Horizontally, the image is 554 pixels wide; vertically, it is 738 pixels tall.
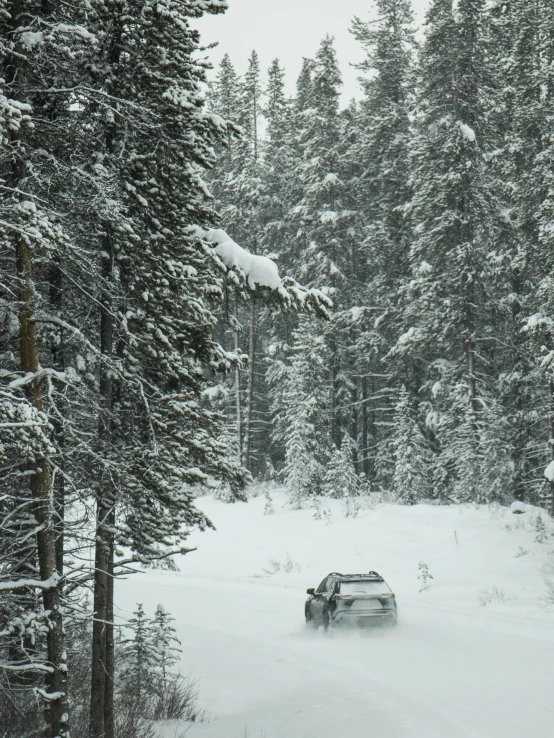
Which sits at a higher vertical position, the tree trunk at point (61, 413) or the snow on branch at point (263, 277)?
the snow on branch at point (263, 277)

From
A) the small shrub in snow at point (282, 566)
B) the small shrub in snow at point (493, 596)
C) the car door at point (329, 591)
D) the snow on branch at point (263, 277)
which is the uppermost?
the snow on branch at point (263, 277)

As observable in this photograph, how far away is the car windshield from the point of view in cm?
1368

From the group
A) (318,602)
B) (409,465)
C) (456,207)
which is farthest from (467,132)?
(318,602)

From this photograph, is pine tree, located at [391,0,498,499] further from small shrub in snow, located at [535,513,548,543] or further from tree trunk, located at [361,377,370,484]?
tree trunk, located at [361,377,370,484]

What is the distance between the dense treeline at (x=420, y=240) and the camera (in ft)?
72.4

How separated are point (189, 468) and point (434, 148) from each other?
20.2 metres

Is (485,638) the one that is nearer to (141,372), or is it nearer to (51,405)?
(141,372)

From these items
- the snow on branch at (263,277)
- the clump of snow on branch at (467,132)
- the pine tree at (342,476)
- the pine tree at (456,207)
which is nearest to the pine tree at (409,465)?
the pine tree at (456,207)

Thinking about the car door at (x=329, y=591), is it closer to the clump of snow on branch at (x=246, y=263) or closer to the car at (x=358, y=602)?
the car at (x=358, y=602)

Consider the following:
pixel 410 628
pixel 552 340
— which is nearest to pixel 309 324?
pixel 552 340

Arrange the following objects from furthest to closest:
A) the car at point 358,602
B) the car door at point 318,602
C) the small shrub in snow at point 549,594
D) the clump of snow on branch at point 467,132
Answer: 1. the clump of snow on branch at point 467,132
2. the small shrub in snow at point 549,594
3. the car door at point 318,602
4. the car at point 358,602

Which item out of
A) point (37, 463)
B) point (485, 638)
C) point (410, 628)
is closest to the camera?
point (37, 463)

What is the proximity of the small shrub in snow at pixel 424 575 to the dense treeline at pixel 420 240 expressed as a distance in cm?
403

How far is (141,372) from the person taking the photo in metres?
9.07
